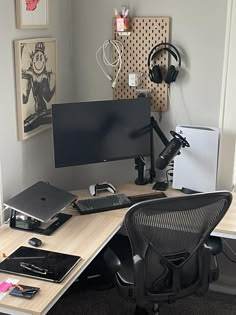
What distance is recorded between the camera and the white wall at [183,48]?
2742mm

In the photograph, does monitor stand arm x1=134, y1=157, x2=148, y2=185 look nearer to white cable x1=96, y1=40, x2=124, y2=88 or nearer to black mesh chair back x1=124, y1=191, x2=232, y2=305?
white cable x1=96, y1=40, x2=124, y2=88

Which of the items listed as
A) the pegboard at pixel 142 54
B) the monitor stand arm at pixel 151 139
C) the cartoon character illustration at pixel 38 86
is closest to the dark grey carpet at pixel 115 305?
the monitor stand arm at pixel 151 139

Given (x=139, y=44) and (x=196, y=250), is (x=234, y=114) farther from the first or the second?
(x=196, y=250)

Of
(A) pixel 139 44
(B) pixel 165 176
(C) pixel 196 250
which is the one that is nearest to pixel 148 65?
(A) pixel 139 44

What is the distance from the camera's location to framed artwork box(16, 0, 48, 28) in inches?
96.0

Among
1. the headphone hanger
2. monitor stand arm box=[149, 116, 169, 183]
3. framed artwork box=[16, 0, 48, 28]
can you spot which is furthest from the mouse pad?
the headphone hanger

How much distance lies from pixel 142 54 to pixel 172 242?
4.19 ft

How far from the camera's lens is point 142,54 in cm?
291

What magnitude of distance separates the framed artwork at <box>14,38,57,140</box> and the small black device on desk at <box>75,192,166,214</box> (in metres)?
0.49

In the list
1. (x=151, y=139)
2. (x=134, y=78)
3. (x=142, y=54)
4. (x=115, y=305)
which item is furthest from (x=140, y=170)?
(x=115, y=305)

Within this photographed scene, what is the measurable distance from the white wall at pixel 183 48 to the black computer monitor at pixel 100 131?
0.22m

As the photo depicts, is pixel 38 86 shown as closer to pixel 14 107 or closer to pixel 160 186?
pixel 14 107

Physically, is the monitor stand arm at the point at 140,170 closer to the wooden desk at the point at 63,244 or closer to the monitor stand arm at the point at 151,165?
the monitor stand arm at the point at 151,165

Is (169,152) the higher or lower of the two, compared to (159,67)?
lower
